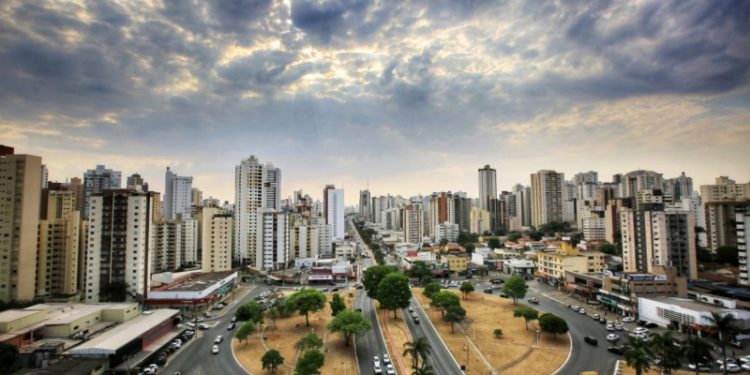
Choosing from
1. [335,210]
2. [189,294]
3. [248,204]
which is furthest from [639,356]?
[335,210]

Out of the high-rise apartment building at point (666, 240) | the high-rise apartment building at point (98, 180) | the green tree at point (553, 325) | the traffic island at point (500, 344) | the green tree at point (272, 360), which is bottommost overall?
the traffic island at point (500, 344)

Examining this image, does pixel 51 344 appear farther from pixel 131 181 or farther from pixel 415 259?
pixel 131 181

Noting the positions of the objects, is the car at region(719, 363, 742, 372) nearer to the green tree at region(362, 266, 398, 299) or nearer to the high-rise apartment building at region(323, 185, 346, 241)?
the green tree at region(362, 266, 398, 299)

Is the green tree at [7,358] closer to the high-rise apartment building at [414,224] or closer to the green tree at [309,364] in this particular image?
the green tree at [309,364]

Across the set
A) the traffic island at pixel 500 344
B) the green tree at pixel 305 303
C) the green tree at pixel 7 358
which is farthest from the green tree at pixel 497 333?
the green tree at pixel 7 358

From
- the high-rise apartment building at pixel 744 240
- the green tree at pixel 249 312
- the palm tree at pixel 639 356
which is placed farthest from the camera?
the high-rise apartment building at pixel 744 240

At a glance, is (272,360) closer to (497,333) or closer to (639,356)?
(497,333)

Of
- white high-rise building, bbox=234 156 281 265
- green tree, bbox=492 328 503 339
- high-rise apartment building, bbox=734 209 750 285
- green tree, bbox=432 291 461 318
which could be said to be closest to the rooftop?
green tree, bbox=432 291 461 318
